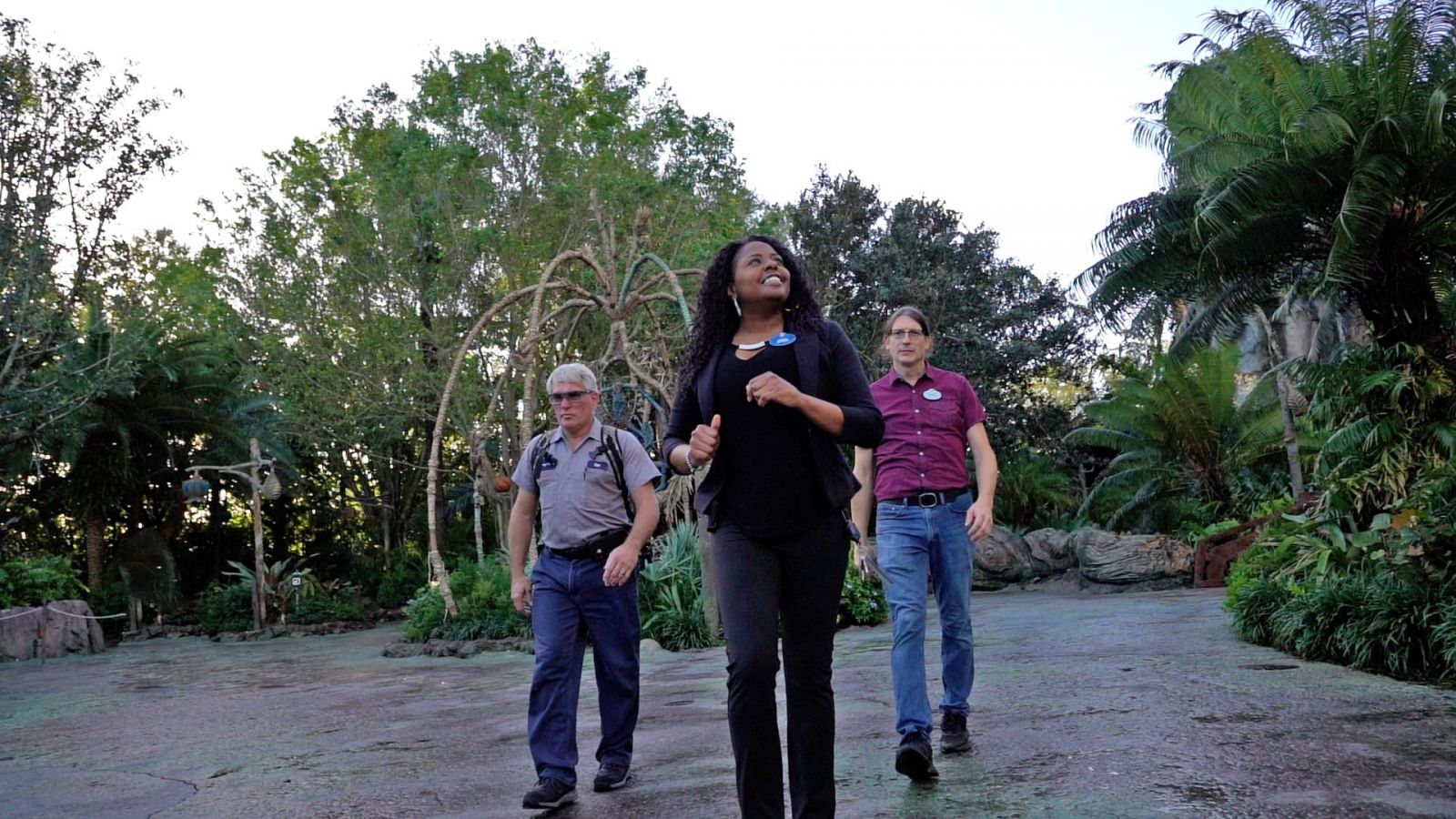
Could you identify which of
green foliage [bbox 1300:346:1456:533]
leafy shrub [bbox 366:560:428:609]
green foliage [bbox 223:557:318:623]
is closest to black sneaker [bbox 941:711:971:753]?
green foliage [bbox 1300:346:1456:533]

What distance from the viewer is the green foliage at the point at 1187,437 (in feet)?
77.1

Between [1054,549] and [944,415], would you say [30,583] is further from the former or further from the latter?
[944,415]

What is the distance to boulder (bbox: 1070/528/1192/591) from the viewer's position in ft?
63.1

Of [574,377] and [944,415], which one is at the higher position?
[574,377]

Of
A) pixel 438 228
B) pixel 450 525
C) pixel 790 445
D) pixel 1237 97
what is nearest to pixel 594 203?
pixel 1237 97

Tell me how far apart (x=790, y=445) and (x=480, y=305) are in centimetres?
1940

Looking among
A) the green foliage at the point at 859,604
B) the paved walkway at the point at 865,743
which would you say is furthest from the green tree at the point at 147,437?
the green foliage at the point at 859,604

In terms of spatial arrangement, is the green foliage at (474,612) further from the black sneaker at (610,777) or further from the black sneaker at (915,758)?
the black sneaker at (915,758)

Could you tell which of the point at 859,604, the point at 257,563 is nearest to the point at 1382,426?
the point at 859,604

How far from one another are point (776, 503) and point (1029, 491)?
75.7 feet

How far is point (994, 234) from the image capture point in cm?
2697

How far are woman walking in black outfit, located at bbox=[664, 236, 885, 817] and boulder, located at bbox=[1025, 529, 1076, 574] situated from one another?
18.7 meters

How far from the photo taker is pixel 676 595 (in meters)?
12.9

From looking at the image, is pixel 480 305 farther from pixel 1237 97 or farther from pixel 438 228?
pixel 1237 97
